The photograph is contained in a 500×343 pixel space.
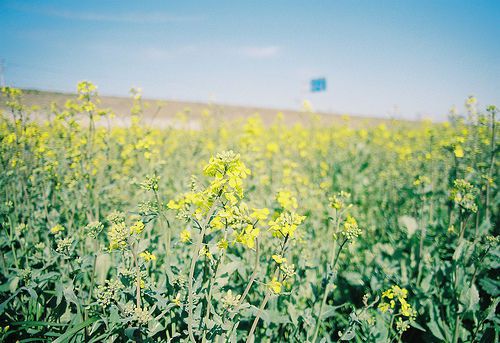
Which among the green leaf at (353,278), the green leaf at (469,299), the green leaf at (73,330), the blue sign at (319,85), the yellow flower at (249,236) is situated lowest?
the green leaf at (353,278)

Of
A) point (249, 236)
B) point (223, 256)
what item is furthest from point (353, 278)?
point (249, 236)

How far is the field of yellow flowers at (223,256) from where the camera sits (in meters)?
1.58

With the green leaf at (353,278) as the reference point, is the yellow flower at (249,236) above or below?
above

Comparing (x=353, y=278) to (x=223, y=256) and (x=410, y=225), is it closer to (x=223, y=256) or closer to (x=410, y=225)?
(x=410, y=225)

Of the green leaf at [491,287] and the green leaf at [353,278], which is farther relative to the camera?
the green leaf at [353,278]

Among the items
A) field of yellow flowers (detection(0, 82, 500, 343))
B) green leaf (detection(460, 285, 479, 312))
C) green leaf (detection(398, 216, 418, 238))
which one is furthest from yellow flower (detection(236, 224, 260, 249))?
green leaf (detection(398, 216, 418, 238))

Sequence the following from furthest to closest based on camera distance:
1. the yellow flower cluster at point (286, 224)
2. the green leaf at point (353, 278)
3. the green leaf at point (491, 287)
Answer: the green leaf at point (353, 278) < the green leaf at point (491, 287) < the yellow flower cluster at point (286, 224)

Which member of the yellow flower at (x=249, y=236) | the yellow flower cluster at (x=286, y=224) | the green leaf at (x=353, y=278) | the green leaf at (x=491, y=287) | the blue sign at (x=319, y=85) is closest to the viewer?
the yellow flower at (x=249, y=236)

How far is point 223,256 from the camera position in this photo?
1727 millimetres

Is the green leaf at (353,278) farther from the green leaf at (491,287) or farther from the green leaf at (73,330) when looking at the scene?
the green leaf at (73,330)

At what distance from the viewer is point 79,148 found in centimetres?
359

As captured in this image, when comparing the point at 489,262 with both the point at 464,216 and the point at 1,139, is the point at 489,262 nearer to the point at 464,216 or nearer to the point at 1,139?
the point at 464,216

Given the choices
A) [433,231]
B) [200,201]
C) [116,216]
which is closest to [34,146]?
[116,216]

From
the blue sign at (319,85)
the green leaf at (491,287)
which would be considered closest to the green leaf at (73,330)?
the green leaf at (491,287)
